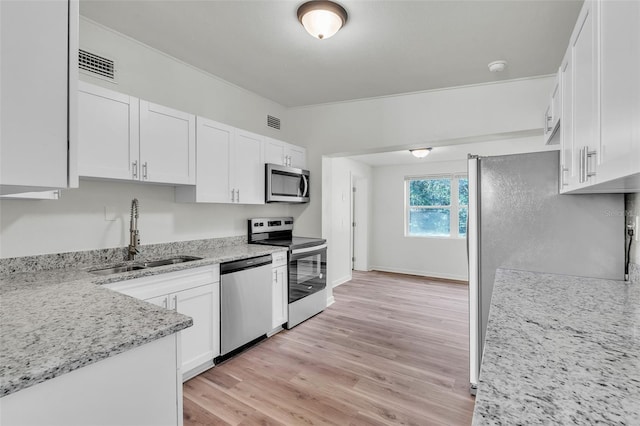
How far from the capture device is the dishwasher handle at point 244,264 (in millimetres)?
2666

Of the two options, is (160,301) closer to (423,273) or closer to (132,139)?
(132,139)

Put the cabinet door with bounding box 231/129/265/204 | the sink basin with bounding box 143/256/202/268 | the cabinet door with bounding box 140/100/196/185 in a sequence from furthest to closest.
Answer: the cabinet door with bounding box 231/129/265/204, the sink basin with bounding box 143/256/202/268, the cabinet door with bounding box 140/100/196/185

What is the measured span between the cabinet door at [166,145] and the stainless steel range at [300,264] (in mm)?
1162

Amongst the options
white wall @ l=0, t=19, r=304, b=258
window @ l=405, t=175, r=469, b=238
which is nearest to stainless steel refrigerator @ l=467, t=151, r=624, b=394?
white wall @ l=0, t=19, r=304, b=258

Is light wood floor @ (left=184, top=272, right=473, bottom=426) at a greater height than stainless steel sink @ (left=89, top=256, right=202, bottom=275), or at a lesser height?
lesser

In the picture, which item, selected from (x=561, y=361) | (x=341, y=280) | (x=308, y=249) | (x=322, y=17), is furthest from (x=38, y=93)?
(x=341, y=280)

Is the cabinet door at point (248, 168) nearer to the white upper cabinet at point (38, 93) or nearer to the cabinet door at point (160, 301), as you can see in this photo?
the cabinet door at point (160, 301)

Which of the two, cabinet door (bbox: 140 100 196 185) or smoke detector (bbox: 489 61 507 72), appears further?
smoke detector (bbox: 489 61 507 72)

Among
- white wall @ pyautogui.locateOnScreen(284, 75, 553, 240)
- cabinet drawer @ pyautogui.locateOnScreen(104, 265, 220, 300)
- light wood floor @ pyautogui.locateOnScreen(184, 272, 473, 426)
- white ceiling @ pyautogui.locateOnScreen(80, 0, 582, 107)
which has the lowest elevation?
light wood floor @ pyautogui.locateOnScreen(184, 272, 473, 426)

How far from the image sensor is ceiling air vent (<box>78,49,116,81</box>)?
2.29 metres

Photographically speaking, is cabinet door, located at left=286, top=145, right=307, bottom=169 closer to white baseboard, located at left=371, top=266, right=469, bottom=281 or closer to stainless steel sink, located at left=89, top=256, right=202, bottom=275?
stainless steel sink, located at left=89, top=256, right=202, bottom=275

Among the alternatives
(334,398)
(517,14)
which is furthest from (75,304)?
(517,14)

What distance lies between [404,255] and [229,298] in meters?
4.63

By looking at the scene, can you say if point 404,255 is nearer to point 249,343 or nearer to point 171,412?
point 249,343
